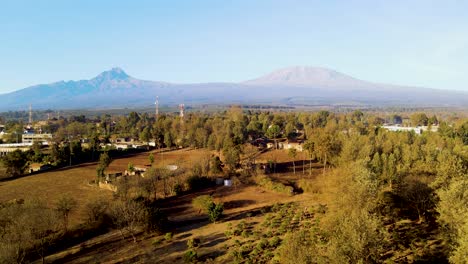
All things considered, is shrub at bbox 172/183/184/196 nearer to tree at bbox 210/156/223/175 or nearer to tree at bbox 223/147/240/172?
tree at bbox 210/156/223/175

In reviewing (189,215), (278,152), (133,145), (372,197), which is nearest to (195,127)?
(133,145)

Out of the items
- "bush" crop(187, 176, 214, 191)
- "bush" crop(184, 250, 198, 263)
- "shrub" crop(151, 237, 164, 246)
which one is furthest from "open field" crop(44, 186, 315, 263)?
"bush" crop(187, 176, 214, 191)

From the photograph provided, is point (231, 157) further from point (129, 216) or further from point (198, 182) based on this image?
point (129, 216)

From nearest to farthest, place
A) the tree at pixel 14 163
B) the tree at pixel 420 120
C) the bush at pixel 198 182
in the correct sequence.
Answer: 1. the bush at pixel 198 182
2. the tree at pixel 14 163
3. the tree at pixel 420 120

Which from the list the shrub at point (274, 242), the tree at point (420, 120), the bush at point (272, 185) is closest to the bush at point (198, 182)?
the bush at point (272, 185)

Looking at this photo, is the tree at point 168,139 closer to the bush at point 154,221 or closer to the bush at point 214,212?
the bush at point 214,212

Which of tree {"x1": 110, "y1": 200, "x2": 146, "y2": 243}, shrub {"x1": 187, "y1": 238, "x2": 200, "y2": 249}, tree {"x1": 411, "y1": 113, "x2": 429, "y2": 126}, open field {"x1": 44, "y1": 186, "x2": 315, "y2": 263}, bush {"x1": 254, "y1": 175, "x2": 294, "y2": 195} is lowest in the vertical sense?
open field {"x1": 44, "y1": 186, "x2": 315, "y2": 263}

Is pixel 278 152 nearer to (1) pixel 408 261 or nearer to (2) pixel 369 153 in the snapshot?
(2) pixel 369 153

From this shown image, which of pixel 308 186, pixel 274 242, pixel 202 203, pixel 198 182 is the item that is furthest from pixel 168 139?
pixel 274 242
